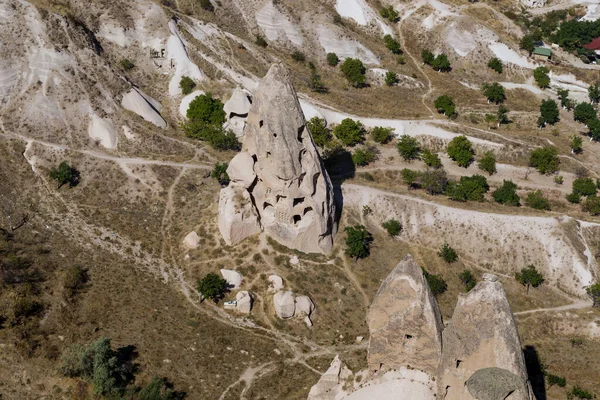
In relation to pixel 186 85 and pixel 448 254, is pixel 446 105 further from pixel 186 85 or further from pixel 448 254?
pixel 186 85

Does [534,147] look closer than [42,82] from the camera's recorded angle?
No

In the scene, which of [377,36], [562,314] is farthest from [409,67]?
[562,314]

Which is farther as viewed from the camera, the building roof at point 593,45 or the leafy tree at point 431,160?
the building roof at point 593,45

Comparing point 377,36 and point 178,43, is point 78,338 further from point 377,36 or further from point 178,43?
point 377,36

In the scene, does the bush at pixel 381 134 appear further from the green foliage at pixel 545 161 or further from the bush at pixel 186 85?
the bush at pixel 186 85

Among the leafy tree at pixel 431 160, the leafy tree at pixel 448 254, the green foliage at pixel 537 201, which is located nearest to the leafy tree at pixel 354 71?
the leafy tree at pixel 431 160

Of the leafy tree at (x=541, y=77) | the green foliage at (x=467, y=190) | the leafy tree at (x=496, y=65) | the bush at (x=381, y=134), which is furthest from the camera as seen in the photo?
the leafy tree at (x=496, y=65)
